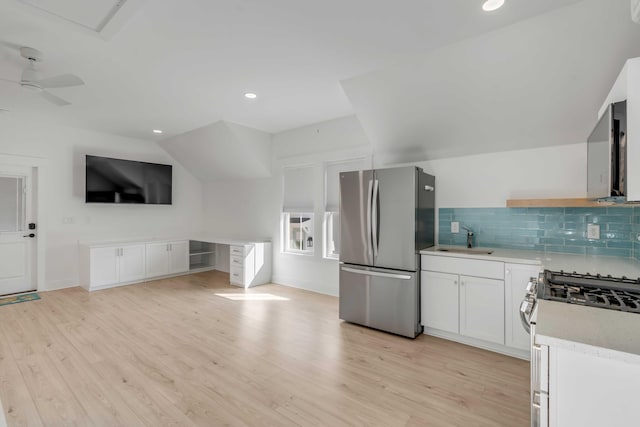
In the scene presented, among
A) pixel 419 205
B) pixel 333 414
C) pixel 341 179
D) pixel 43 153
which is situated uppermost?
pixel 43 153

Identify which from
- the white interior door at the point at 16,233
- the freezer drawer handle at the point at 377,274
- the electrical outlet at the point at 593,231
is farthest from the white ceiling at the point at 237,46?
the freezer drawer handle at the point at 377,274

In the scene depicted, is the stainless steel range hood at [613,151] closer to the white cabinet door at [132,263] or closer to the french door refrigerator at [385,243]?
the french door refrigerator at [385,243]

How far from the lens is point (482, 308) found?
2912 millimetres

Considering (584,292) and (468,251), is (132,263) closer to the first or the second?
(468,251)

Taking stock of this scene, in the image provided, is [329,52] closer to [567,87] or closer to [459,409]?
[567,87]

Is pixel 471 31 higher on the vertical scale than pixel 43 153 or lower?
higher

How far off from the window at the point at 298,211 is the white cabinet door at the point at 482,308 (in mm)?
2590

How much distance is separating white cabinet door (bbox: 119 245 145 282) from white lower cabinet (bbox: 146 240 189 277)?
0.39 ft

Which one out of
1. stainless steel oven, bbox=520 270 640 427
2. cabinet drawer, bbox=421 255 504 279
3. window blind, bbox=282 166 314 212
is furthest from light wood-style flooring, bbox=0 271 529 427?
window blind, bbox=282 166 314 212

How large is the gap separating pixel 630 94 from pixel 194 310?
449 cm

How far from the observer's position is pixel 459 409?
207 centimetres

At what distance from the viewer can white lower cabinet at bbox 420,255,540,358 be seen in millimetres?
2738

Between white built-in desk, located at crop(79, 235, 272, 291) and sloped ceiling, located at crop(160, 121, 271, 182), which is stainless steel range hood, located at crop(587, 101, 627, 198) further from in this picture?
white built-in desk, located at crop(79, 235, 272, 291)

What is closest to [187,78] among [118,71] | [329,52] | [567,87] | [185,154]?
[118,71]
